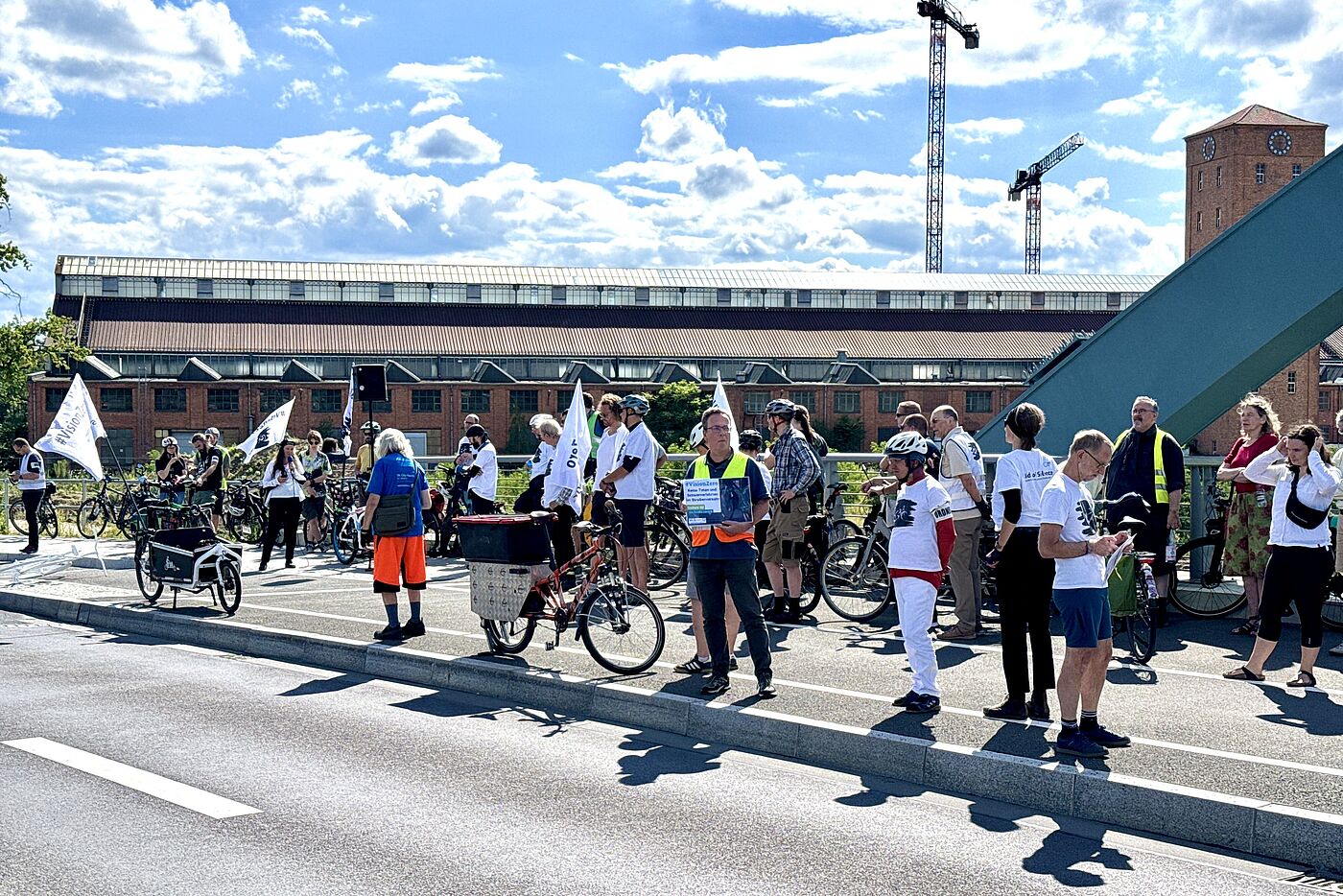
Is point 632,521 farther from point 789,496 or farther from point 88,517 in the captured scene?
point 88,517

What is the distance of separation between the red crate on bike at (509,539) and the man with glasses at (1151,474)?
15.1ft

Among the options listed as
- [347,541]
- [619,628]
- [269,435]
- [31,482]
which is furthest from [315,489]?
[619,628]

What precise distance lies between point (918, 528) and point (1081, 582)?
4.41 ft

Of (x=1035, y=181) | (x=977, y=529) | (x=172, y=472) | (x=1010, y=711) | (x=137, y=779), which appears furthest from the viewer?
(x=1035, y=181)

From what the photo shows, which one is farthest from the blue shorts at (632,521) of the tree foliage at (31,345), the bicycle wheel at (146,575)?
the tree foliage at (31,345)

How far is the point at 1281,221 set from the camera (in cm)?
1195

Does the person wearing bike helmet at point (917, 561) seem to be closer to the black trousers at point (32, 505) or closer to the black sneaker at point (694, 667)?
the black sneaker at point (694, 667)

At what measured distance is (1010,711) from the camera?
791 cm

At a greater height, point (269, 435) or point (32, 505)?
point (269, 435)

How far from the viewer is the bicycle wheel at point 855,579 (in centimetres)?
1193

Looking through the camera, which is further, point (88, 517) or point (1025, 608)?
point (88, 517)

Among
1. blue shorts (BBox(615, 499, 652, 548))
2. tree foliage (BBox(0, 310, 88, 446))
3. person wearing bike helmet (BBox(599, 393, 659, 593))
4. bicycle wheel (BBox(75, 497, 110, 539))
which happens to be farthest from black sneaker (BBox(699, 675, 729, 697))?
tree foliage (BBox(0, 310, 88, 446))

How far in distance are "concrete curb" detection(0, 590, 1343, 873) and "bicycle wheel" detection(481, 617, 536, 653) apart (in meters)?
0.33

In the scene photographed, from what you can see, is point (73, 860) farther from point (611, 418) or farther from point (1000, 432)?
point (1000, 432)
